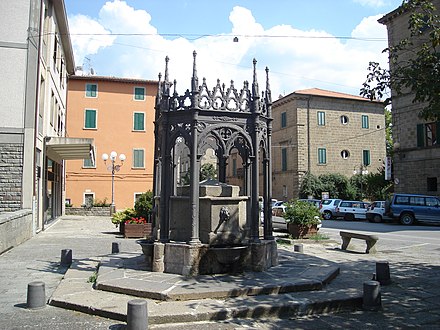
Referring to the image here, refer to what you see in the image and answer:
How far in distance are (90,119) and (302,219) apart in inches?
888

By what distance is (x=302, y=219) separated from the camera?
1450cm

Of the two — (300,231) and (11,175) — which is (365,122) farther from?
(11,175)

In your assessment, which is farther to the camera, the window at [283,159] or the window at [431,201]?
the window at [283,159]

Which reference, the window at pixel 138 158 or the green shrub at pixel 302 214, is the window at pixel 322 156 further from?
the green shrub at pixel 302 214

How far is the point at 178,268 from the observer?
7051 millimetres

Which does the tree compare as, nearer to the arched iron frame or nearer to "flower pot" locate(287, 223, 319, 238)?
the arched iron frame

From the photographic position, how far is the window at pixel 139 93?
32.3 m

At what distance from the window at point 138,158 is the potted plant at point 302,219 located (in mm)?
19676

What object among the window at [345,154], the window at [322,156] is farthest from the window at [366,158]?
the window at [322,156]

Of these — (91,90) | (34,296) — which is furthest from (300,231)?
(91,90)

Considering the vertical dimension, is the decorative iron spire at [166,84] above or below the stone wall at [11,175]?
above

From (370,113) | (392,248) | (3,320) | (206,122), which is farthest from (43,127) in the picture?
(370,113)

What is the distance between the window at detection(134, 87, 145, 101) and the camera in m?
32.3

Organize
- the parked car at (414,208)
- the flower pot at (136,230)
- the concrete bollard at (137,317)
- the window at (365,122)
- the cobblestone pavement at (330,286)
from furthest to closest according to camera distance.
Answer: the window at (365,122) < the parked car at (414,208) < the flower pot at (136,230) < the cobblestone pavement at (330,286) < the concrete bollard at (137,317)
